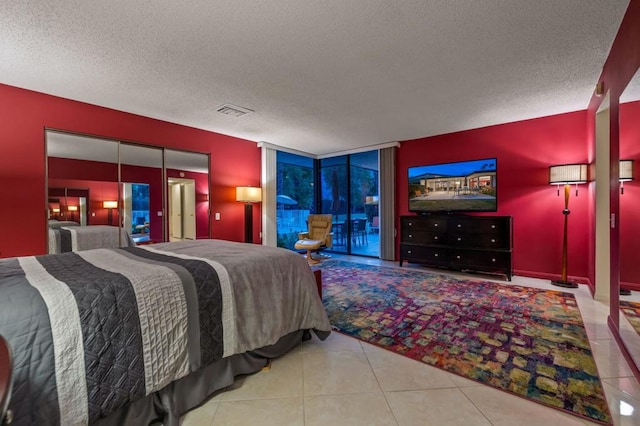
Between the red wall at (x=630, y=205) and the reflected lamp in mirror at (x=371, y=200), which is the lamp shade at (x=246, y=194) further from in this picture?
the red wall at (x=630, y=205)

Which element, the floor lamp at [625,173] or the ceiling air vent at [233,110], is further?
the ceiling air vent at [233,110]

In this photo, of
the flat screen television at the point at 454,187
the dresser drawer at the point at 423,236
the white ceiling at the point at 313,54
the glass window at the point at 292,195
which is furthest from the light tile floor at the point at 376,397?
the glass window at the point at 292,195

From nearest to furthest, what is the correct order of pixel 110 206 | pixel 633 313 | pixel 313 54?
pixel 633 313, pixel 313 54, pixel 110 206

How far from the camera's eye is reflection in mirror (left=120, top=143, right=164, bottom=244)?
3838 millimetres

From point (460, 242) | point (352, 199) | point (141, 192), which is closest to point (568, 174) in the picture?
point (460, 242)

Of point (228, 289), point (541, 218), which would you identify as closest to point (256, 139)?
point (228, 289)

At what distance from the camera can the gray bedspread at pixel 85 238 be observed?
3.22 metres

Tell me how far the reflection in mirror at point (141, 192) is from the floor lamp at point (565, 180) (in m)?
5.79

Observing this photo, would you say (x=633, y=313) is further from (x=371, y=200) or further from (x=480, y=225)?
(x=371, y=200)

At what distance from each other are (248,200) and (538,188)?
→ 4.80m

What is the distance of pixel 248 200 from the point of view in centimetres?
497

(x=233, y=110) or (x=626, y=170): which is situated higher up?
(x=233, y=110)

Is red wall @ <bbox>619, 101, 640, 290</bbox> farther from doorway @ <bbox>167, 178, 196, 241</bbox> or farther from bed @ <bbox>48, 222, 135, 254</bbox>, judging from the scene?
bed @ <bbox>48, 222, 135, 254</bbox>

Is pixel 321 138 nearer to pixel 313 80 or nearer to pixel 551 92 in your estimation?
pixel 313 80
